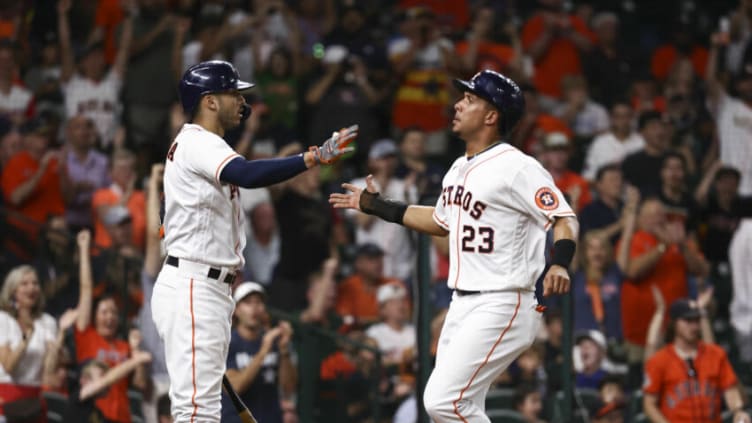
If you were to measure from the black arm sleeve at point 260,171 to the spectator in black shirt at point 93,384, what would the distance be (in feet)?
9.43

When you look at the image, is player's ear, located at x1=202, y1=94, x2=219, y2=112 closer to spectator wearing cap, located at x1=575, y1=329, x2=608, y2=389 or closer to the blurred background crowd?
the blurred background crowd

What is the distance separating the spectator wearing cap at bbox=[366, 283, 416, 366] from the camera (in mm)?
9750

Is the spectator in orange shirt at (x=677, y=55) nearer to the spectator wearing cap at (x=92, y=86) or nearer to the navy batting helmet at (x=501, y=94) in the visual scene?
the spectator wearing cap at (x=92, y=86)

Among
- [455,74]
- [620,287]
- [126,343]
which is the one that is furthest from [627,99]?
[126,343]

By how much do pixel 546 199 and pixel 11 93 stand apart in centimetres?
621

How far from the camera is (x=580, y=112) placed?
12953 millimetres

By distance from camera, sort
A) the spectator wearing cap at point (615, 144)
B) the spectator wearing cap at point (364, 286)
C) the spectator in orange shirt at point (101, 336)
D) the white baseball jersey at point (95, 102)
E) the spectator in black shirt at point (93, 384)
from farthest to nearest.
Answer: the spectator wearing cap at point (615, 144)
the white baseball jersey at point (95, 102)
the spectator wearing cap at point (364, 286)
the spectator in orange shirt at point (101, 336)
the spectator in black shirt at point (93, 384)

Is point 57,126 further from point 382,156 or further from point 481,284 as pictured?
point 481,284

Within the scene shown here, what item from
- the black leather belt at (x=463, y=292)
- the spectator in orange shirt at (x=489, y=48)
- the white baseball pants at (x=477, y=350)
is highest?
the spectator in orange shirt at (x=489, y=48)

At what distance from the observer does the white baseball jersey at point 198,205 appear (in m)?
6.03

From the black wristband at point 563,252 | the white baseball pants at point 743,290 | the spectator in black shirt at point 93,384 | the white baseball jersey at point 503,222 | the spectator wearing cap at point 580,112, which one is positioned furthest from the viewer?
the spectator wearing cap at point 580,112

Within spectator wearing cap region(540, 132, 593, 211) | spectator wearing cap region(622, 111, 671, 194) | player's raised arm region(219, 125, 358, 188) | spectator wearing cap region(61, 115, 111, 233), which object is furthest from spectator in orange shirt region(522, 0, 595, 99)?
player's raised arm region(219, 125, 358, 188)

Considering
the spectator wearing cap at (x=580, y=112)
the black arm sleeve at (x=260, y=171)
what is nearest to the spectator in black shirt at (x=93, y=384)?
the black arm sleeve at (x=260, y=171)

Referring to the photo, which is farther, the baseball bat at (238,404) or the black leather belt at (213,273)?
the baseball bat at (238,404)
